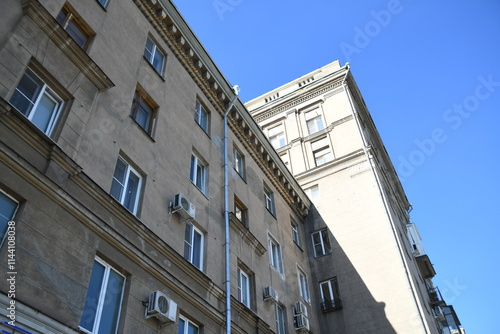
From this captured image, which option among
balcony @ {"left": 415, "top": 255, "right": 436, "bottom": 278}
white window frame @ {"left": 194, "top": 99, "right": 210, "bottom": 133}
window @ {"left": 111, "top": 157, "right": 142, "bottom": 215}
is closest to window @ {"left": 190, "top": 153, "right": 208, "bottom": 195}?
white window frame @ {"left": 194, "top": 99, "right": 210, "bottom": 133}

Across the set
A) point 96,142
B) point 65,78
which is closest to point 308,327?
point 96,142

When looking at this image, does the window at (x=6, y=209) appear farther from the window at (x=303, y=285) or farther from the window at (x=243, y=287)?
the window at (x=303, y=285)

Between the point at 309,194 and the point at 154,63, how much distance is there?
47.7 feet

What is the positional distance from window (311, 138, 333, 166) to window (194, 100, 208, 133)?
1216 cm

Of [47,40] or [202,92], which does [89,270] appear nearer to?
[47,40]

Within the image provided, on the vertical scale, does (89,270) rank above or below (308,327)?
below

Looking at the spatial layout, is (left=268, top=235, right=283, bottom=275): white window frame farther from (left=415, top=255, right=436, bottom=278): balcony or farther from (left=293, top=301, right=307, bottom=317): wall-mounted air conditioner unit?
(left=415, top=255, right=436, bottom=278): balcony

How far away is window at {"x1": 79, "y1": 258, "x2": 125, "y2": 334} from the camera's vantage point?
8.54 m

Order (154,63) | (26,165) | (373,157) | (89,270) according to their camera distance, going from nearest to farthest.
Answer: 1. (26,165)
2. (89,270)
3. (154,63)
4. (373,157)

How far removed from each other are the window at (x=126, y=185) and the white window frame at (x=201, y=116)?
523cm

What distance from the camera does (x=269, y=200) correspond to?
21.3m

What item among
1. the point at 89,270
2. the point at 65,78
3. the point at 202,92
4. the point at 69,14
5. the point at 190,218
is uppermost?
the point at 202,92

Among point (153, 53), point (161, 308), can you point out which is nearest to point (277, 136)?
point (153, 53)

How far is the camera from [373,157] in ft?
86.7
